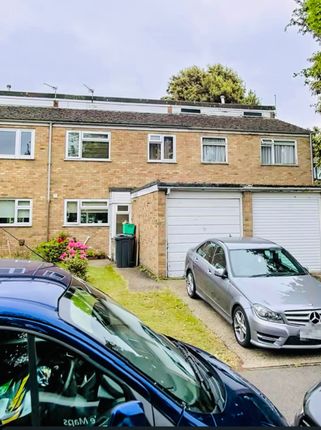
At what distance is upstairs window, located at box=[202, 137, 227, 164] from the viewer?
16.5 meters

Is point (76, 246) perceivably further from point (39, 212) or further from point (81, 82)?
point (81, 82)

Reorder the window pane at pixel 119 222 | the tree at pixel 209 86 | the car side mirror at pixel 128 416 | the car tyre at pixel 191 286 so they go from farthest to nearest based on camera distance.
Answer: the tree at pixel 209 86
the window pane at pixel 119 222
the car tyre at pixel 191 286
the car side mirror at pixel 128 416

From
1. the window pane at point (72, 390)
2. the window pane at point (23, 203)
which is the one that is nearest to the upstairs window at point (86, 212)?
the window pane at point (23, 203)

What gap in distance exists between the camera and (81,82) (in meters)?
21.3

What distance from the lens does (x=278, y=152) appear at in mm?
17188

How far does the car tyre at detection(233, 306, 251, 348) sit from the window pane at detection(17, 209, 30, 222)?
11.7m

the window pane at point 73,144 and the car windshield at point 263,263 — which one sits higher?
the window pane at point 73,144

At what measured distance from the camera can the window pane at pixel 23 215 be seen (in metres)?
14.3

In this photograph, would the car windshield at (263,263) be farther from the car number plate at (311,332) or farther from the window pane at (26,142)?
the window pane at (26,142)

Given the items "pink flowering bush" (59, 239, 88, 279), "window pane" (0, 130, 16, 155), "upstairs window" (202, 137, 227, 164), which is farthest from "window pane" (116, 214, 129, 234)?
"window pane" (0, 130, 16, 155)

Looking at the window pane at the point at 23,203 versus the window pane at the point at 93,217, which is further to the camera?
the window pane at the point at 93,217

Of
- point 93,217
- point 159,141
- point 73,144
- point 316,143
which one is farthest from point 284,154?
point 73,144

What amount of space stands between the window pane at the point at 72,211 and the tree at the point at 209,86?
22.1 m

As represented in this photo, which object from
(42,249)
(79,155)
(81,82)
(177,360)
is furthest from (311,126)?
(177,360)
